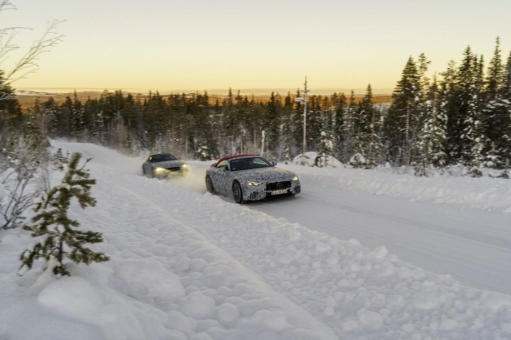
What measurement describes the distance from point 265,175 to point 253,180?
433 mm

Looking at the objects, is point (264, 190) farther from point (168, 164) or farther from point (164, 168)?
point (168, 164)

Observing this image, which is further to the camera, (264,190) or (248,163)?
(248,163)

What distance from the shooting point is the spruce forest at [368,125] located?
124 ft

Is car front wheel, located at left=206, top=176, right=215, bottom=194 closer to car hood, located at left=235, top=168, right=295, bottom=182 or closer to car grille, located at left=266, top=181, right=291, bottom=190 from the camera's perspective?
car hood, located at left=235, top=168, right=295, bottom=182

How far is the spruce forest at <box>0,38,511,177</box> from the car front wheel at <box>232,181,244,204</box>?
20.5 ft

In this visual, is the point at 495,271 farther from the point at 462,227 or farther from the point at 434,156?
the point at 434,156

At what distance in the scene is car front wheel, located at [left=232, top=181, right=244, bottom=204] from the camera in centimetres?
1019

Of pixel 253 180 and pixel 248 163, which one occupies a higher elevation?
pixel 248 163

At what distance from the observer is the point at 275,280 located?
4.47 m

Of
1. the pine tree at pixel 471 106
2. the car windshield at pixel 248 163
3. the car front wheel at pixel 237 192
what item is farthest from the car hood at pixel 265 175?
the pine tree at pixel 471 106

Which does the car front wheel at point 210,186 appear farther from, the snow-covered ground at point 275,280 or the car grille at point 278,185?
the snow-covered ground at point 275,280

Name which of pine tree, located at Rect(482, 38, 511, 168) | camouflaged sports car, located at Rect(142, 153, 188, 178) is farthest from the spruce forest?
camouflaged sports car, located at Rect(142, 153, 188, 178)

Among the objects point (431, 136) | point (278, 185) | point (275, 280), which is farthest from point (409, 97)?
point (275, 280)

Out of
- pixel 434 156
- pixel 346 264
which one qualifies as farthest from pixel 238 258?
pixel 434 156
